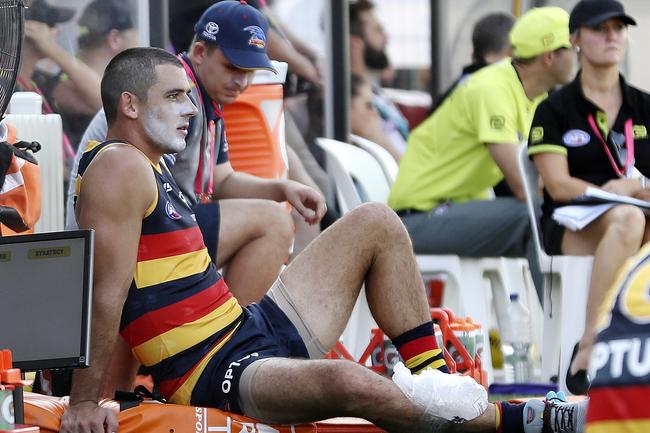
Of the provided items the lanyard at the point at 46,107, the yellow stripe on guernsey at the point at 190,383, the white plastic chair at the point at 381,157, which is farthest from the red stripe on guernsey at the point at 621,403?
the white plastic chair at the point at 381,157

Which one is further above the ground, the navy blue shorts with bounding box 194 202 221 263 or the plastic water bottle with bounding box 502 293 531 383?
the navy blue shorts with bounding box 194 202 221 263

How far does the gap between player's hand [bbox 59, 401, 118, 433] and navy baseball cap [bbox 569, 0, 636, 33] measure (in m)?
3.30

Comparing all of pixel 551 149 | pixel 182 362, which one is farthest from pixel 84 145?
pixel 551 149

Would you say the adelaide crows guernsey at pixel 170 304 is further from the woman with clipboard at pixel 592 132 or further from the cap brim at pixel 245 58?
the woman with clipboard at pixel 592 132

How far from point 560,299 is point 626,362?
4.17 meters

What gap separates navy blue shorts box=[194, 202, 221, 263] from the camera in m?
5.16

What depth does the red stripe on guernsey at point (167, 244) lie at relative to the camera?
4.26 meters

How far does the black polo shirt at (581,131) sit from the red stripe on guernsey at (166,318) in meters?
2.47

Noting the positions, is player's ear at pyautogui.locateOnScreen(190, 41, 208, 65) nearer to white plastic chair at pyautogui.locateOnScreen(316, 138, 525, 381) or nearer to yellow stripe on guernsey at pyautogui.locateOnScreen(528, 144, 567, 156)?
white plastic chair at pyautogui.locateOnScreen(316, 138, 525, 381)

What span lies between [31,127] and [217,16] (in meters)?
0.77

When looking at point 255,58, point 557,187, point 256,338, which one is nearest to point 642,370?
point 256,338

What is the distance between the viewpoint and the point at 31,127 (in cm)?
531

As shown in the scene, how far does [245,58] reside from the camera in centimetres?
528

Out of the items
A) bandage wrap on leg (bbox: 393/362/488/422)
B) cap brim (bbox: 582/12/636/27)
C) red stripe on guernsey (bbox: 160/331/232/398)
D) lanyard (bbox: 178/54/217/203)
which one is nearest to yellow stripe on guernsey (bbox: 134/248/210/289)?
red stripe on guernsey (bbox: 160/331/232/398)
